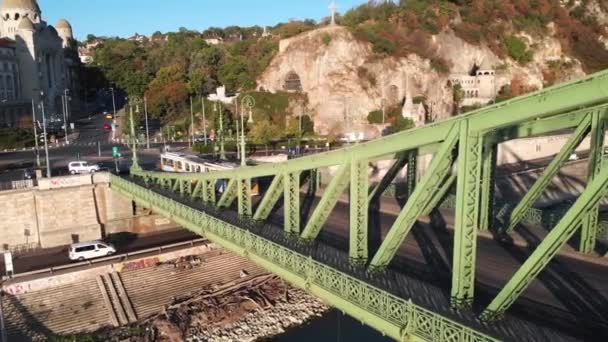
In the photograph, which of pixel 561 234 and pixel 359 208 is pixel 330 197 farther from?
pixel 561 234

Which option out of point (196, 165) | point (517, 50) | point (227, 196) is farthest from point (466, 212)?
point (517, 50)

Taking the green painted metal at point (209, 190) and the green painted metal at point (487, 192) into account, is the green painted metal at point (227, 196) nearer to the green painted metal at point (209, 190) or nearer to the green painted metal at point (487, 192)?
the green painted metal at point (209, 190)

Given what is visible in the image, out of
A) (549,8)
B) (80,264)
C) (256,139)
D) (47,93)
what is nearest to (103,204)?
(80,264)

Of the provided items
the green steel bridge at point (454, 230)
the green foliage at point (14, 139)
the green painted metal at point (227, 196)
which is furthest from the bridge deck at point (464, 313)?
the green foliage at point (14, 139)

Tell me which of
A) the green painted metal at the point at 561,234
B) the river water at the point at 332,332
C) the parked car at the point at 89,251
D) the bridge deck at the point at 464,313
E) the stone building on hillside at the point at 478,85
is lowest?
the river water at the point at 332,332

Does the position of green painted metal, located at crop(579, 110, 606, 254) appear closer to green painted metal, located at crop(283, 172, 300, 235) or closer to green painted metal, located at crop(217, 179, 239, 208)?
green painted metal, located at crop(283, 172, 300, 235)

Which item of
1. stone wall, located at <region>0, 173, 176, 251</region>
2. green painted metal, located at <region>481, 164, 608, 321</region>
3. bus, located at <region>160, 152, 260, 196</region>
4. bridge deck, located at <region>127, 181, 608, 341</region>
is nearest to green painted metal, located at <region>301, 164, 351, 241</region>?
bridge deck, located at <region>127, 181, 608, 341</region>
